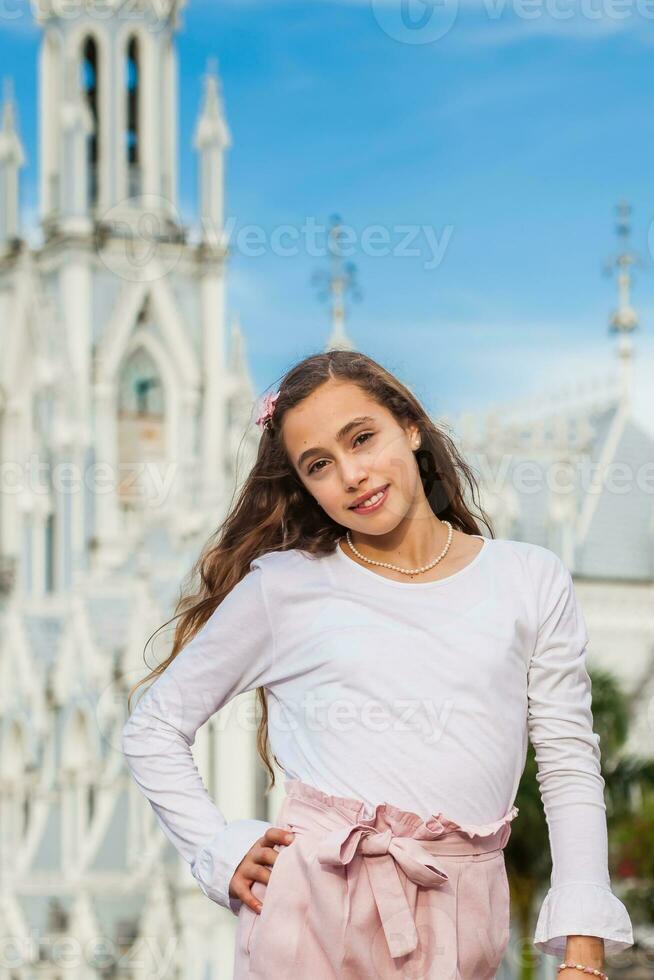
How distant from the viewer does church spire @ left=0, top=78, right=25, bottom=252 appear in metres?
41.0

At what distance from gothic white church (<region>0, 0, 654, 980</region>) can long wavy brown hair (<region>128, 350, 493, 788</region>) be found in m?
24.1

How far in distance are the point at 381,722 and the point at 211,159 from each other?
38.7 metres

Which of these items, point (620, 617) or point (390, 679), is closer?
point (390, 679)

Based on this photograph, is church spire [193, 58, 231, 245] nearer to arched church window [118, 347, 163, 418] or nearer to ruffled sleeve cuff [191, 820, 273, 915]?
arched church window [118, 347, 163, 418]

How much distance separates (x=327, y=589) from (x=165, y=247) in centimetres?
3895

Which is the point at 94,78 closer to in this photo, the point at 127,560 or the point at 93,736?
the point at 127,560

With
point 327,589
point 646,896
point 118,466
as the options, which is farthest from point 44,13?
point 327,589

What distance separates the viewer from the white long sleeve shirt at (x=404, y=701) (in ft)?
10.0

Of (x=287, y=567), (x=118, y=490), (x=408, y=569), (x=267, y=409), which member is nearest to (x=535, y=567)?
(x=408, y=569)

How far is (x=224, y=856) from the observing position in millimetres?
3023

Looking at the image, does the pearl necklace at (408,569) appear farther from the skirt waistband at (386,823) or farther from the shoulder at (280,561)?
the skirt waistband at (386,823)

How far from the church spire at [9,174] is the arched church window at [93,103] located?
1.63 meters

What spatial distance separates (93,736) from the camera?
33.7 m

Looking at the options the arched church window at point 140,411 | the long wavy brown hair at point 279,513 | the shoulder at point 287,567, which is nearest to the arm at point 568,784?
the long wavy brown hair at point 279,513
